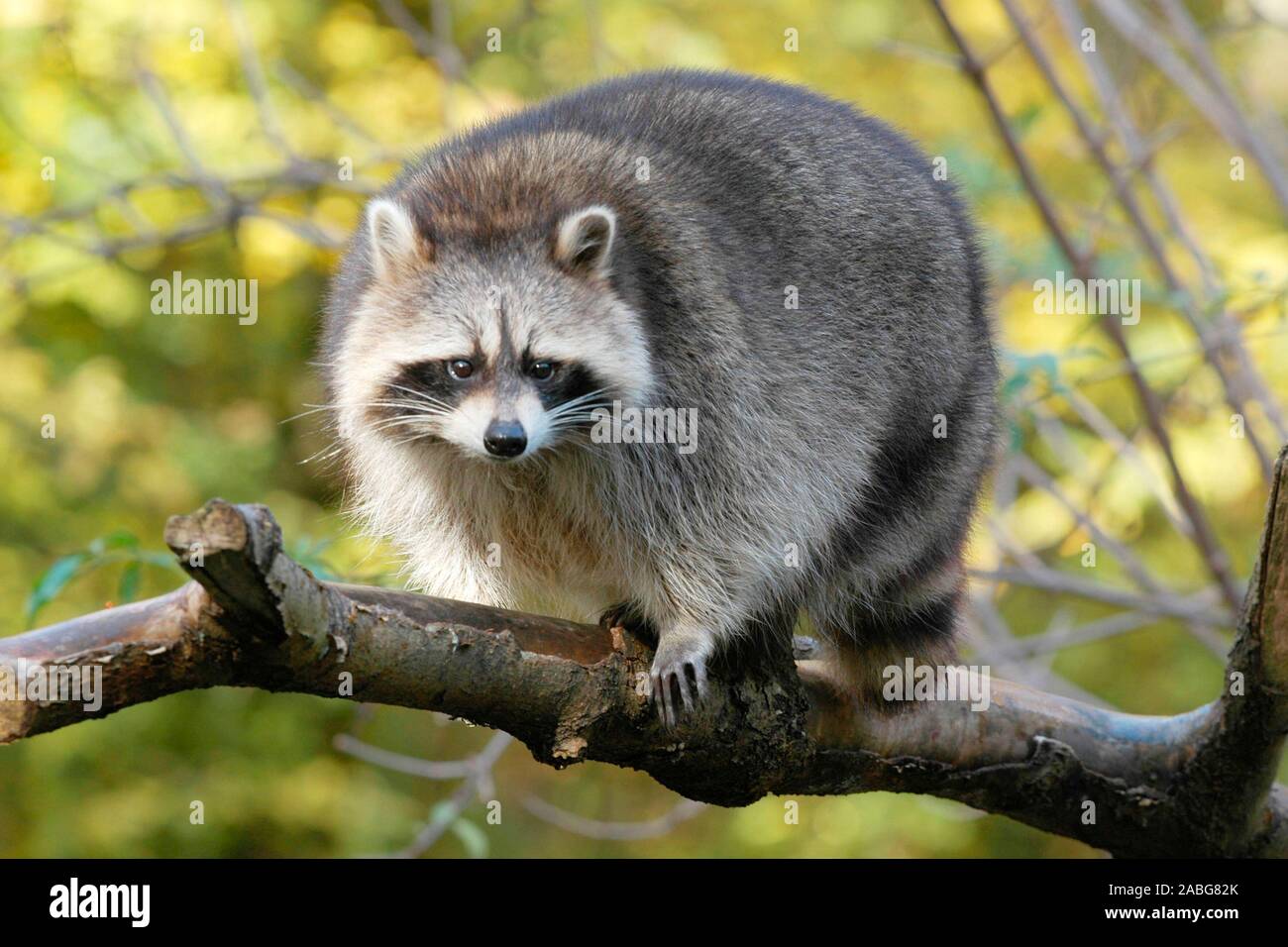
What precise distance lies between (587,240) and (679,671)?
1.26m

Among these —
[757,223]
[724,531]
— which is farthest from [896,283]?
[724,531]

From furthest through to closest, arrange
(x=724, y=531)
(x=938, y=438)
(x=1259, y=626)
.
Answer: (x=938, y=438) → (x=724, y=531) → (x=1259, y=626)

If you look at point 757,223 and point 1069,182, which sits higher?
point 1069,182

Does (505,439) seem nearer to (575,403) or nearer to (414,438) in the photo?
(575,403)

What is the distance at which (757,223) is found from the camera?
463cm

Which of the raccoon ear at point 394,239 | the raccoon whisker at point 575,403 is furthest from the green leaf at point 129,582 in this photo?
the raccoon whisker at point 575,403

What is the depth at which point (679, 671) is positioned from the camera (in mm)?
4152

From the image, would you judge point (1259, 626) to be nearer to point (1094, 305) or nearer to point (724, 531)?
point (724, 531)

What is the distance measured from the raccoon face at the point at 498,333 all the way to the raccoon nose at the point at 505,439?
63 mm

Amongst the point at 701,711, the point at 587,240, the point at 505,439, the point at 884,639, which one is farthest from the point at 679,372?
the point at 884,639

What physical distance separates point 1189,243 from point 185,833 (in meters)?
7.28

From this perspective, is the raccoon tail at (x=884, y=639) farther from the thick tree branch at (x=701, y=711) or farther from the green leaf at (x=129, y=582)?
the green leaf at (x=129, y=582)

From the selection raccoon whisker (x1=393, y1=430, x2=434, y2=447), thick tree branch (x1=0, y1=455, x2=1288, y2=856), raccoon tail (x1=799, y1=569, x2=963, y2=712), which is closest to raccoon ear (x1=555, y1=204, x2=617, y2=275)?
raccoon whisker (x1=393, y1=430, x2=434, y2=447)

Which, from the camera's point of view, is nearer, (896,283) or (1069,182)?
(896,283)
